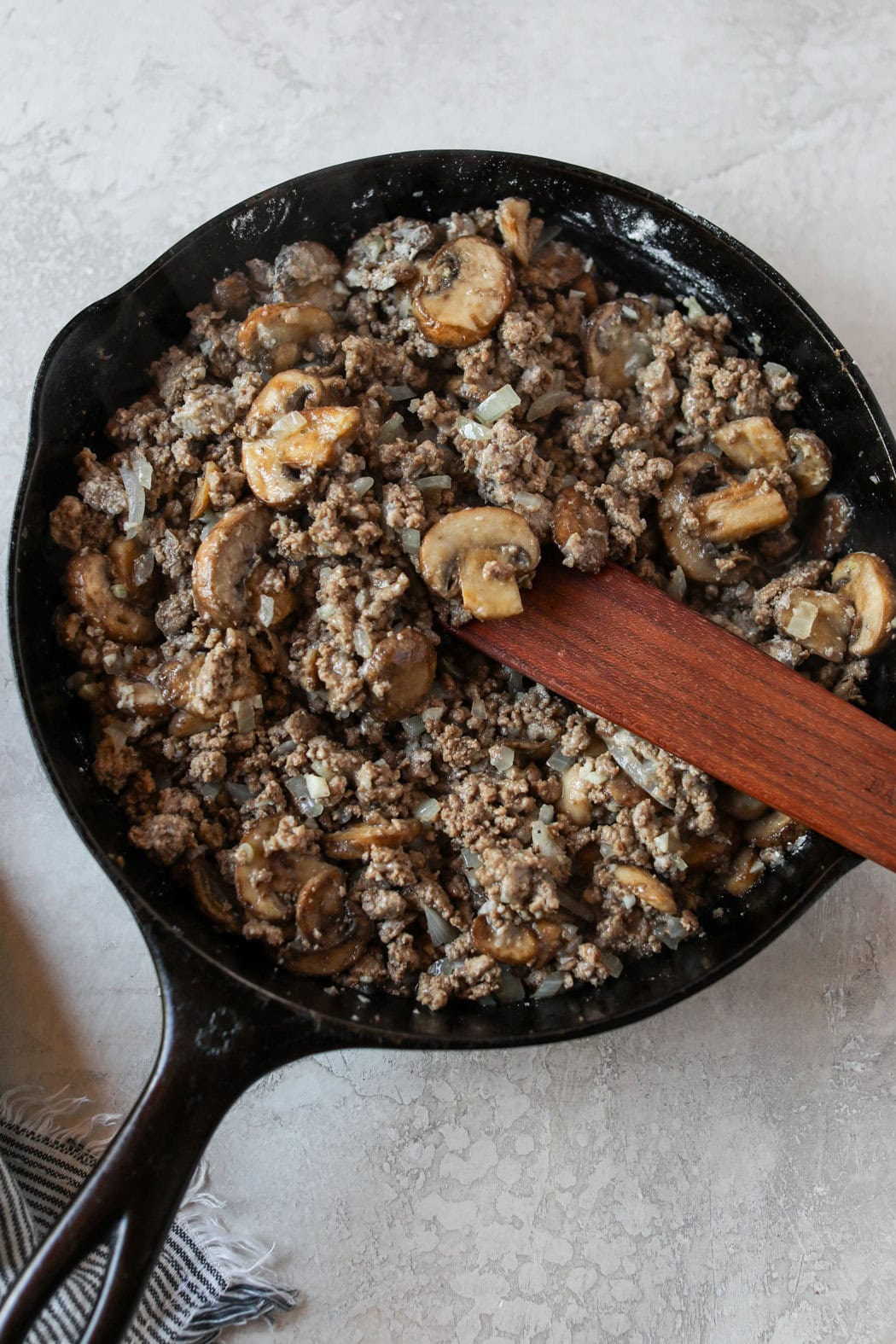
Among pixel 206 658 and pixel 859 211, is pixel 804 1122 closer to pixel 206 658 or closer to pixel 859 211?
pixel 206 658

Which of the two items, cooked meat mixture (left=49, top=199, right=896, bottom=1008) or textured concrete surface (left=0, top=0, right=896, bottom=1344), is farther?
textured concrete surface (left=0, top=0, right=896, bottom=1344)

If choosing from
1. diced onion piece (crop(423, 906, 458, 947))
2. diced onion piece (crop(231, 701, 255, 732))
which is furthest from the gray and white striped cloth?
diced onion piece (crop(231, 701, 255, 732))

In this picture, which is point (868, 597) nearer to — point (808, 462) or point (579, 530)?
point (808, 462)

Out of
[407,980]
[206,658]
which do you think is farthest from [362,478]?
[407,980]

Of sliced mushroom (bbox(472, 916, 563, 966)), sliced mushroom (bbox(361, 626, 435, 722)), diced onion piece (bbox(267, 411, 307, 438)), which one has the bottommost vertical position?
sliced mushroom (bbox(472, 916, 563, 966))

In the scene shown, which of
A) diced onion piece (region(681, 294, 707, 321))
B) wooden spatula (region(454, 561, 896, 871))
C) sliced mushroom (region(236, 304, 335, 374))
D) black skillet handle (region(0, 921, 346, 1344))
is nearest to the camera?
black skillet handle (region(0, 921, 346, 1344))

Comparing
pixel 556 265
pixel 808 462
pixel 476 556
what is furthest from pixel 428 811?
pixel 556 265

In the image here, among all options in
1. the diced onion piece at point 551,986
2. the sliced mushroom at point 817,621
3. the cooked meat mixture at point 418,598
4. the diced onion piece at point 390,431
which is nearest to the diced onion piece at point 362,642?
the cooked meat mixture at point 418,598

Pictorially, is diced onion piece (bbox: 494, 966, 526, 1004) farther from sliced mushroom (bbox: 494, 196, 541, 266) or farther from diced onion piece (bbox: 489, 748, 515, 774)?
sliced mushroom (bbox: 494, 196, 541, 266)
